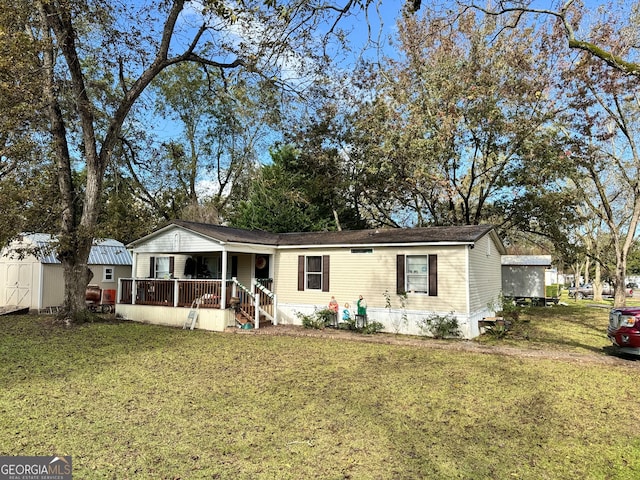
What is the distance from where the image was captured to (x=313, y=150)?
2172cm

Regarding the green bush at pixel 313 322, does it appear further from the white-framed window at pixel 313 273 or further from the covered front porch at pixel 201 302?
the covered front porch at pixel 201 302

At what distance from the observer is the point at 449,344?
10.5 m

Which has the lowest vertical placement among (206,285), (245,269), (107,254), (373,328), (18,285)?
(373,328)

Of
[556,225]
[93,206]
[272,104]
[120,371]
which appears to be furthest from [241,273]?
[556,225]

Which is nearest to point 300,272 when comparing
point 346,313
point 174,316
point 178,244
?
point 346,313

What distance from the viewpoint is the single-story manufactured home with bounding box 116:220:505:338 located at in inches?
473

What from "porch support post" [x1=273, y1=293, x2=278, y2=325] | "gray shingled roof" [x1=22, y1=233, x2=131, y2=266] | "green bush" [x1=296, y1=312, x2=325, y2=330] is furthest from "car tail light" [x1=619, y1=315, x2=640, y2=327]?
"gray shingled roof" [x1=22, y1=233, x2=131, y2=266]

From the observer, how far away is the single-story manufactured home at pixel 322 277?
39.4 feet

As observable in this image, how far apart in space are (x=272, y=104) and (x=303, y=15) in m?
5.48

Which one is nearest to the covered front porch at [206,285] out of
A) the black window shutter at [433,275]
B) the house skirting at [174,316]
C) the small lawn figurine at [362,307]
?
the house skirting at [174,316]

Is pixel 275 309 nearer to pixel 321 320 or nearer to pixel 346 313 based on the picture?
pixel 321 320

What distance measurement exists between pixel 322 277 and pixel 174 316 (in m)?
5.32

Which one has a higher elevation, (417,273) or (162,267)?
(162,267)

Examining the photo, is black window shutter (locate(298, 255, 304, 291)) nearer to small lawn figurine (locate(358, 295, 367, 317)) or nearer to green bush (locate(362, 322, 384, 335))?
small lawn figurine (locate(358, 295, 367, 317))
